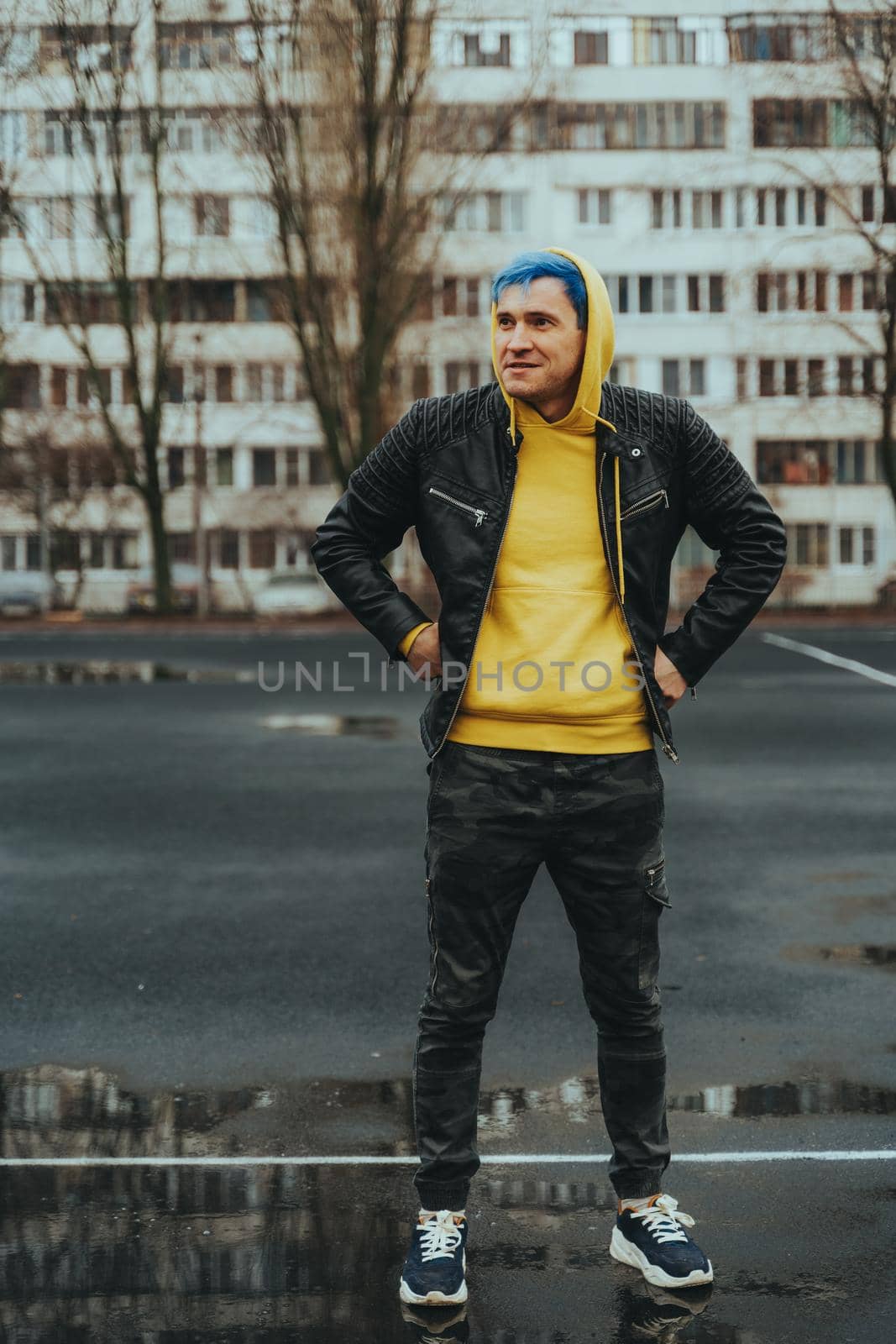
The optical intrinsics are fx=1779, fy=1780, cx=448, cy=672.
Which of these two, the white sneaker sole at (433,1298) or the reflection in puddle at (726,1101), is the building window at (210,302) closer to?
the reflection in puddle at (726,1101)

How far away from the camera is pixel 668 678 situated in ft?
12.1

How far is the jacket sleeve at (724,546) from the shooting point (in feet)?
12.3

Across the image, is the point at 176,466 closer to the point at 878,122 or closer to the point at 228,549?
the point at 228,549

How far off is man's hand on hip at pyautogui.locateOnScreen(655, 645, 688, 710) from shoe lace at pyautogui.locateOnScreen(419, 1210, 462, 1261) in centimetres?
114

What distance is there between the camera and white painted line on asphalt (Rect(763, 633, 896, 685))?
1947 cm

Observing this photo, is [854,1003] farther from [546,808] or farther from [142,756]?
[142,756]

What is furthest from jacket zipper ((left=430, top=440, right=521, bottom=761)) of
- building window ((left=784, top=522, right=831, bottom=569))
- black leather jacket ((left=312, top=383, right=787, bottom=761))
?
building window ((left=784, top=522, right=831, bottom=569))

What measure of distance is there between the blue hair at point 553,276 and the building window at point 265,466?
62919 mm

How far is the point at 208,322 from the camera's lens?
63938mm

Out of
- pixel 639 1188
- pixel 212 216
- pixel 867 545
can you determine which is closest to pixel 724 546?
pixel 639 1188

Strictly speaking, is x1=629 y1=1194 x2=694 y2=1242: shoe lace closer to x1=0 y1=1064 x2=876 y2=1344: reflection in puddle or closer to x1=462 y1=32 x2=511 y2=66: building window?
x1=0 y1=1064 x2=876 y2=1344: reflection in puddle

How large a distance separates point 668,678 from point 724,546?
34 cm

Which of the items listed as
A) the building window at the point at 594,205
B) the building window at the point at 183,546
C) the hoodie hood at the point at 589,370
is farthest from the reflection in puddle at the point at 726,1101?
the building window at the point at 594,205

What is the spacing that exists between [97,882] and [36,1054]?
2717 millimetres
